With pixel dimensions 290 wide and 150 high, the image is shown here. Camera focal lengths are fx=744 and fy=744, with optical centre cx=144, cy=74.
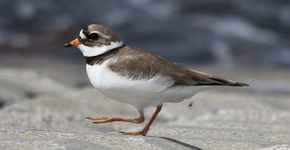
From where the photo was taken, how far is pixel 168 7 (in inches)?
687

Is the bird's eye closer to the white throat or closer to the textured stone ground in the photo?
the white throat

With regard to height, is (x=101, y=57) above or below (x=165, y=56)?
below

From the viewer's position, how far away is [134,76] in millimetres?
4914

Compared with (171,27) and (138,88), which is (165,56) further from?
(138,88)

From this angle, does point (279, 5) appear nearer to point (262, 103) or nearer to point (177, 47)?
point (177, 47)

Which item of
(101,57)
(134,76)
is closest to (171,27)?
(101,57)

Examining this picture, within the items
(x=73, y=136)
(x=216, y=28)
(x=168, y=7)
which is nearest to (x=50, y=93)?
(x=73, y=136)

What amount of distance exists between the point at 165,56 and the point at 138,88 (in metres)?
9.02

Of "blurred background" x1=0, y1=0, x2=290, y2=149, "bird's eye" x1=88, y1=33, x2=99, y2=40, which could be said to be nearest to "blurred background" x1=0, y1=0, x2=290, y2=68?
"blurred background" x1=0, y1=0, x2=290, y2=149

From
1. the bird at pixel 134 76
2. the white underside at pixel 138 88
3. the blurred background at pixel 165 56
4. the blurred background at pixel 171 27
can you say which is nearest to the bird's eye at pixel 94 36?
the bird at pixel 134 76

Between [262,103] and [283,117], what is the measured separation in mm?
1114

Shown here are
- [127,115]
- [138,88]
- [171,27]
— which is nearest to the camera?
[138,88]

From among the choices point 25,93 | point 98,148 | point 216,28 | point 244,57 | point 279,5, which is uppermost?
point 279,5

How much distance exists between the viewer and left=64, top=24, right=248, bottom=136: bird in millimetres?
4898
